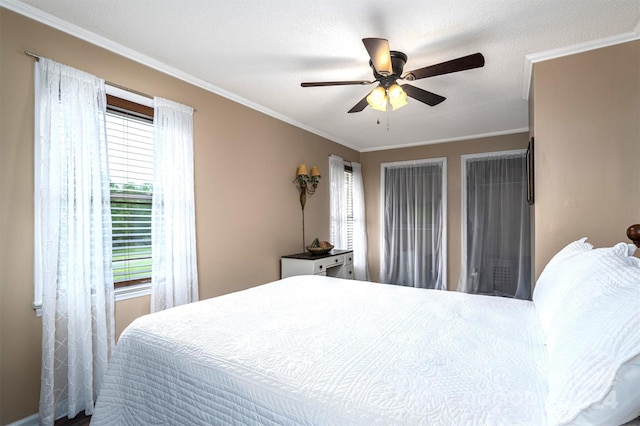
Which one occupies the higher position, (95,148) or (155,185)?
(95,148)

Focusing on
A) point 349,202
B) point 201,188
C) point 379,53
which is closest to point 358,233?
point 349,202

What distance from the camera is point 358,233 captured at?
17.7ft

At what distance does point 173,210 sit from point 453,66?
7.54ft

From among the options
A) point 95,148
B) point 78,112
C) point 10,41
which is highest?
point 10,41

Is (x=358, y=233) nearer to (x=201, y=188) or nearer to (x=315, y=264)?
(x=315, y=264)

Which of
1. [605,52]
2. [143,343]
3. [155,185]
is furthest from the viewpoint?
[155,185]

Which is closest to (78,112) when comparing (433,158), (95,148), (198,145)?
(95,148)

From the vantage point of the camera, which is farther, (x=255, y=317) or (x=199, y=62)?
(x=199, y=62)

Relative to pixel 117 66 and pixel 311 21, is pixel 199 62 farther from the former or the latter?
pixel 311 21

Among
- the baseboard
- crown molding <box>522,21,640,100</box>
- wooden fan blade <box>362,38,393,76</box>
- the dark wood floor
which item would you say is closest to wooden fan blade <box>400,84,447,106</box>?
wooden fan blade <box>362,38,393,76</box>

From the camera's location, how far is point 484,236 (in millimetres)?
4734

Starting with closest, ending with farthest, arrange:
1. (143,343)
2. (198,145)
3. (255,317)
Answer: (143,343) → (255,317) → (198,145)

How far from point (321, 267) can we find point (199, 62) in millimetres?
2352

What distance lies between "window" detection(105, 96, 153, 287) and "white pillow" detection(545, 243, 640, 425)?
2575mm
